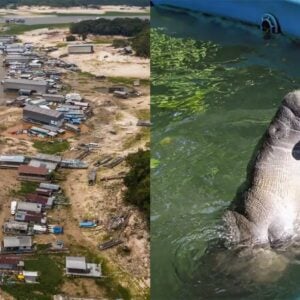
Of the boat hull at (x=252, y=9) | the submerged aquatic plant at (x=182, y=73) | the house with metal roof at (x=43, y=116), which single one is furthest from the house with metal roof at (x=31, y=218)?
the house with metal roof at (x=43, y=116)

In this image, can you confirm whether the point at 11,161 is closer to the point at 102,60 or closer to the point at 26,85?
the point at 26,85

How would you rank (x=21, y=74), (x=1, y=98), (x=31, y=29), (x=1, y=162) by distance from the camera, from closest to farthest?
(x=1, y=162) < (x=1, y=98) < (x=21, y=74) < (x=31, y=29)

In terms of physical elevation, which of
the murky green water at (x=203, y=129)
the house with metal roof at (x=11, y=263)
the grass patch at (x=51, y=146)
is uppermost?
the murky green water at (x=203, y=129)

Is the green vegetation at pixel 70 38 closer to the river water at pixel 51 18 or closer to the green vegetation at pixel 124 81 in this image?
the river water at pixel 51 18

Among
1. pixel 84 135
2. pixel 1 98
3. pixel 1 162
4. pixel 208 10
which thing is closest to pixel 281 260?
pixel 208 10

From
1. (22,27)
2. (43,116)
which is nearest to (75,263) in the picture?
(43,116)

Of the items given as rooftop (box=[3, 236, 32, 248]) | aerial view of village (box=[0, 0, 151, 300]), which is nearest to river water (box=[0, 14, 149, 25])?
→ aerial view of village (box=[0, 0, 151, 300])

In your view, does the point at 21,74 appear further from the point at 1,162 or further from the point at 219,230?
the point at 219,230
